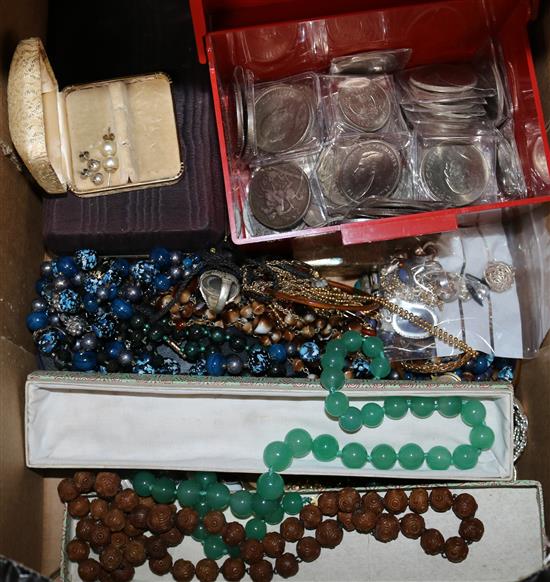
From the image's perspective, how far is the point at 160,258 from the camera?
1242mm

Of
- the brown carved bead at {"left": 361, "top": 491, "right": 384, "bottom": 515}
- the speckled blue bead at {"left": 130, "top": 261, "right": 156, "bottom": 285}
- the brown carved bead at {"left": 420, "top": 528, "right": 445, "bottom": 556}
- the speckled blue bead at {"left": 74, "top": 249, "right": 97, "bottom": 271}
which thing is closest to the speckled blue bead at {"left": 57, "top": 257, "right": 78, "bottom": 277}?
the speckled blue bead at {"left": 74, "top": 249, "right": 97, "bottom": 271}

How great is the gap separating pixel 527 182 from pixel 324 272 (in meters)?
0.42

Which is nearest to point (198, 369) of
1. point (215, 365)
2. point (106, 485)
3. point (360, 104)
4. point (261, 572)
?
point (215, 365)

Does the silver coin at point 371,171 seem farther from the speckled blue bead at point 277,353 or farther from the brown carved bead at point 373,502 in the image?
the brown carved bead at point 373,502

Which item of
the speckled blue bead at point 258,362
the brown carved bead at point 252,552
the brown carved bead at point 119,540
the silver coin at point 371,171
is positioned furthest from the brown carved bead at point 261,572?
the silver coin at point 371,171

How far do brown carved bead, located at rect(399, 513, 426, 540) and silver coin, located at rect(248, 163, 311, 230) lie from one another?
55 centimetres

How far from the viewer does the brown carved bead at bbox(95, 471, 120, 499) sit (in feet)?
3.82

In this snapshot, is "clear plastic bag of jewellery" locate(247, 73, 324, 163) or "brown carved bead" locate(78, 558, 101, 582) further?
"clear plastic bag of jewellery" locate(247, 73, 324, 163)

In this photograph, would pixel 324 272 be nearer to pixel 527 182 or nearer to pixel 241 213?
pixel 241 213

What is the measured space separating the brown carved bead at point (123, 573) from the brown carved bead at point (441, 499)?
53cm

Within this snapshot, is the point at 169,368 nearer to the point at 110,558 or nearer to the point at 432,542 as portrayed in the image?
the point at 110,558

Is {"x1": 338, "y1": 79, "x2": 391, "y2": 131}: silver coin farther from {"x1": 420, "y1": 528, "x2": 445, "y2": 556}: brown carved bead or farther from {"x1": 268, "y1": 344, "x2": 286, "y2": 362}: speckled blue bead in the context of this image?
{"x1": 420, "y1": 528, "x2": 445, "y2": 556}: brown carved bead

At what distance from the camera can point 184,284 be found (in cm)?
122

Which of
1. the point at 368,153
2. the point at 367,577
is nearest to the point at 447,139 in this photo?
the point at 368,153
